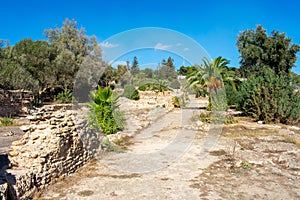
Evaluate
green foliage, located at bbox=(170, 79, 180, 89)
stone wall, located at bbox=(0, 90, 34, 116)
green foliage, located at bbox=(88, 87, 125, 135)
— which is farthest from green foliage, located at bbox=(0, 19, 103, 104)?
green foliage, located at bbox=(88, 87, 125, 135)

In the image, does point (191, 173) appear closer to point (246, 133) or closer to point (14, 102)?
point (246, 133)

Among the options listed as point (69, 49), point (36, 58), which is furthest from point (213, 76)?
point (69, 49)

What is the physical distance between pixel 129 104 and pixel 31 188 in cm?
1938

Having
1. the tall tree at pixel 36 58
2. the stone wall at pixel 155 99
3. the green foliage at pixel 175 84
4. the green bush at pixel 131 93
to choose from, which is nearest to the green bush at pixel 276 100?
the stone wall at pixel 155 99

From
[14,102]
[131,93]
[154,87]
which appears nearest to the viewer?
[14,102]

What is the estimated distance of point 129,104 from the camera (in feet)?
78.6

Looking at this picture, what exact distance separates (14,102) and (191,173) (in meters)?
15.0

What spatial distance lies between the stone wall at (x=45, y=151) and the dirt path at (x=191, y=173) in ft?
0.93

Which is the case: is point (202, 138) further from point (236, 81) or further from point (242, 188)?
point (236, 81)

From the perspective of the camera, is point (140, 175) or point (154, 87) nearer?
point (140, 175)

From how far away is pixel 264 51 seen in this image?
3125 centimetres

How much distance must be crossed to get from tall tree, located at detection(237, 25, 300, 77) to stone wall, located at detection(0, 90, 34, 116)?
24.5 metres

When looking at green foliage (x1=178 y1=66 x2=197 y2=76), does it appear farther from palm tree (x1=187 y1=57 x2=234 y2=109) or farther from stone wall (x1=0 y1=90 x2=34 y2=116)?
stone wall (x1=0 y1=90 x2=34 y2=116)

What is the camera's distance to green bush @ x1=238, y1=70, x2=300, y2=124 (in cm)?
1397
